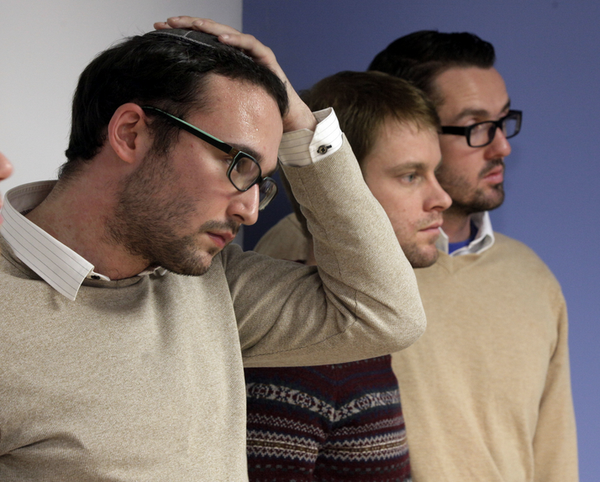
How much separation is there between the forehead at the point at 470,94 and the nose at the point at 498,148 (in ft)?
0.22

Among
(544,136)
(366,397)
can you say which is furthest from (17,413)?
(544,136)

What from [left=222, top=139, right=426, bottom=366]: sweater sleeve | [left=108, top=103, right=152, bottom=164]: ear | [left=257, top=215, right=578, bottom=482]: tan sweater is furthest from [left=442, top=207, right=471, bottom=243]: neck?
[left=108, top=103, right=152, bottom=164]: ear

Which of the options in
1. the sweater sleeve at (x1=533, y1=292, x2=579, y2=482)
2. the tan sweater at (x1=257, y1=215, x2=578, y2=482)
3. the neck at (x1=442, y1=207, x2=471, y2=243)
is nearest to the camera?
the tan sweater at (x1=257, y1=215, x2=578, y2=482)

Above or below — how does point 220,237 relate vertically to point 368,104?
below

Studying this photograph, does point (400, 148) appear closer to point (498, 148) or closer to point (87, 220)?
point (498, 148)

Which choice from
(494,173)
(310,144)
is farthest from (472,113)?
(310,144)

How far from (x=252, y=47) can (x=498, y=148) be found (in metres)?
0.99

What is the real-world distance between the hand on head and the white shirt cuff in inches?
1.1

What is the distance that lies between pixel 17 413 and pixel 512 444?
53.8 inches

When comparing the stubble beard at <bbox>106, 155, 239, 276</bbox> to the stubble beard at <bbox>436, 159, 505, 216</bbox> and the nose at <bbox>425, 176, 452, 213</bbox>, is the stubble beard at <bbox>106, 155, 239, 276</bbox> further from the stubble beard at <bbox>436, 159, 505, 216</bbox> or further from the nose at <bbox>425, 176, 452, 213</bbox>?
the stubble beard at <bbox>436, 159, 505, 216</bbox>

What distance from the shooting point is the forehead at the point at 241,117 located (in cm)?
110

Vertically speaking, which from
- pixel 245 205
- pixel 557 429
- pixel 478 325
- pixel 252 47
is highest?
pixel 252 47

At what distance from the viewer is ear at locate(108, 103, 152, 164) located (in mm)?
1104

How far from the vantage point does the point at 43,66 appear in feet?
4.53
